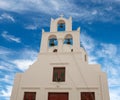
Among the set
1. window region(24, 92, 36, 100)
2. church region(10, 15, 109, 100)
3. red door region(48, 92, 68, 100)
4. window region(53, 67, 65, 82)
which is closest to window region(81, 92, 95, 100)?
church region(10, 15, 109, 100)

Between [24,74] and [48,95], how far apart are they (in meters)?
4.04

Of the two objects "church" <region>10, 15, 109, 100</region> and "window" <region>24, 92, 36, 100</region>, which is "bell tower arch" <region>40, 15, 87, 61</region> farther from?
"window" <region>24, 92, 36, 100</region>

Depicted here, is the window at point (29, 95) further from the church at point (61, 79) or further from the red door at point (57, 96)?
the red door at point (57, 96)

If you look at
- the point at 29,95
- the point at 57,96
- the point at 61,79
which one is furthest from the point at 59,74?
the point at 29,95

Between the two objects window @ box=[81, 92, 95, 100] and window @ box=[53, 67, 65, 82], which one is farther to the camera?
window @ box=[53, 67, 65, 82]

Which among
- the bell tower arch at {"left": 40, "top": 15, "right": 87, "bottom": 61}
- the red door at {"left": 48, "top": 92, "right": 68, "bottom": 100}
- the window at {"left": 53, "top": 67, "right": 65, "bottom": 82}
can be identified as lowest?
the red door at {"left": 48, "top": 92, "right": 68, "bottom": 100}

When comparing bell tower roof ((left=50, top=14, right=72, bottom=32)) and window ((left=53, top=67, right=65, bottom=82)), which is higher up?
bell tower roof ((left=50, top=14, right=72, bottom=32))

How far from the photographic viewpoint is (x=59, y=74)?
61.0ft

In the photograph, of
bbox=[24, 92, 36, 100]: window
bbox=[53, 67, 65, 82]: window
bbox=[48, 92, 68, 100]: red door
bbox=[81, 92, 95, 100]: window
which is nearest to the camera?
bbox=[81, 92, 95, 100]: window

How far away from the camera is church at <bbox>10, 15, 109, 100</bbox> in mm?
17094

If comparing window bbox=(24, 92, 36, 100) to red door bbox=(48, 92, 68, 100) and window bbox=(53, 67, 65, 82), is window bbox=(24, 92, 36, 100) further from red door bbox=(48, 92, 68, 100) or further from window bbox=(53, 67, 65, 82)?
window bbox=(53, 67, 65, 82)

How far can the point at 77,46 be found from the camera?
19.9m

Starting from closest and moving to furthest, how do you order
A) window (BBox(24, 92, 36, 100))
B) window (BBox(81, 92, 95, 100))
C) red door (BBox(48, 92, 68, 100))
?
window (BBox(81, 92, 95, 100))
red door (BBox(48, 92, 68, 100))
window (BBox(24, 92, 36, 100))

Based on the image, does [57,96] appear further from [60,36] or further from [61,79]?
[60,36]
